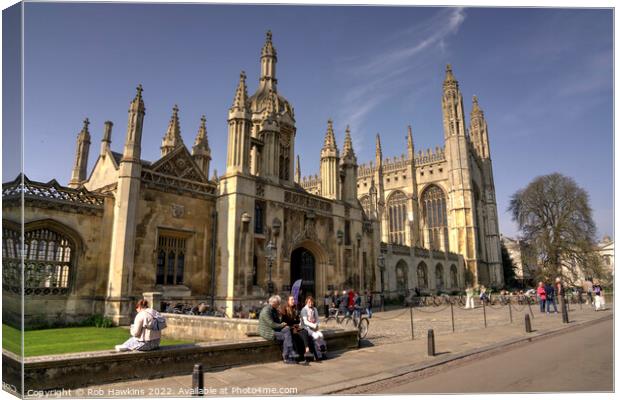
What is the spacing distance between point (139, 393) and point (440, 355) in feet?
22.3

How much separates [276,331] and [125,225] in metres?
9.90

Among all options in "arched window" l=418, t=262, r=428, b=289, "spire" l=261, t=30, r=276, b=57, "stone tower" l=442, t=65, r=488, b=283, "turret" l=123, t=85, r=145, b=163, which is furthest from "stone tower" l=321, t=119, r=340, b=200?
"stone tower" l=442, t=65, r=488, b=283

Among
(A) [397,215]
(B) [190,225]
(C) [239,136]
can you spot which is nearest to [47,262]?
(B) [190,225]

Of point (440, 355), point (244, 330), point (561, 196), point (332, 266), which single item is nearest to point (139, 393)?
point (244, 330)

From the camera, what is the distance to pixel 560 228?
133 ft

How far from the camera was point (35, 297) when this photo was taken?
14.6 metres

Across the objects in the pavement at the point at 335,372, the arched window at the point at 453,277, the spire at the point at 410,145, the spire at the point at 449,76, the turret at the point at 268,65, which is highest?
the spire at the point at 449,76

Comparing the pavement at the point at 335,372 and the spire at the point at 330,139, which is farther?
the spire at the point at 330,139

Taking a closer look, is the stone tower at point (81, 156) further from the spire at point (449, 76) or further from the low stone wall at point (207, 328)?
the spire at point (449, 76)

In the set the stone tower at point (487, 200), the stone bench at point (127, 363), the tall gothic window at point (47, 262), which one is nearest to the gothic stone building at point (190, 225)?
the tall gothic window at point (47, 262)

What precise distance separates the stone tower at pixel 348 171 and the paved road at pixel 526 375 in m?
17.9

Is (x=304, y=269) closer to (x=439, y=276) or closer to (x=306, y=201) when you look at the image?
(x=306, y=201)

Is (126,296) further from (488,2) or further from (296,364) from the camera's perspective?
(488,2)

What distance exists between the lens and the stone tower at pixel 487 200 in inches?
2334
